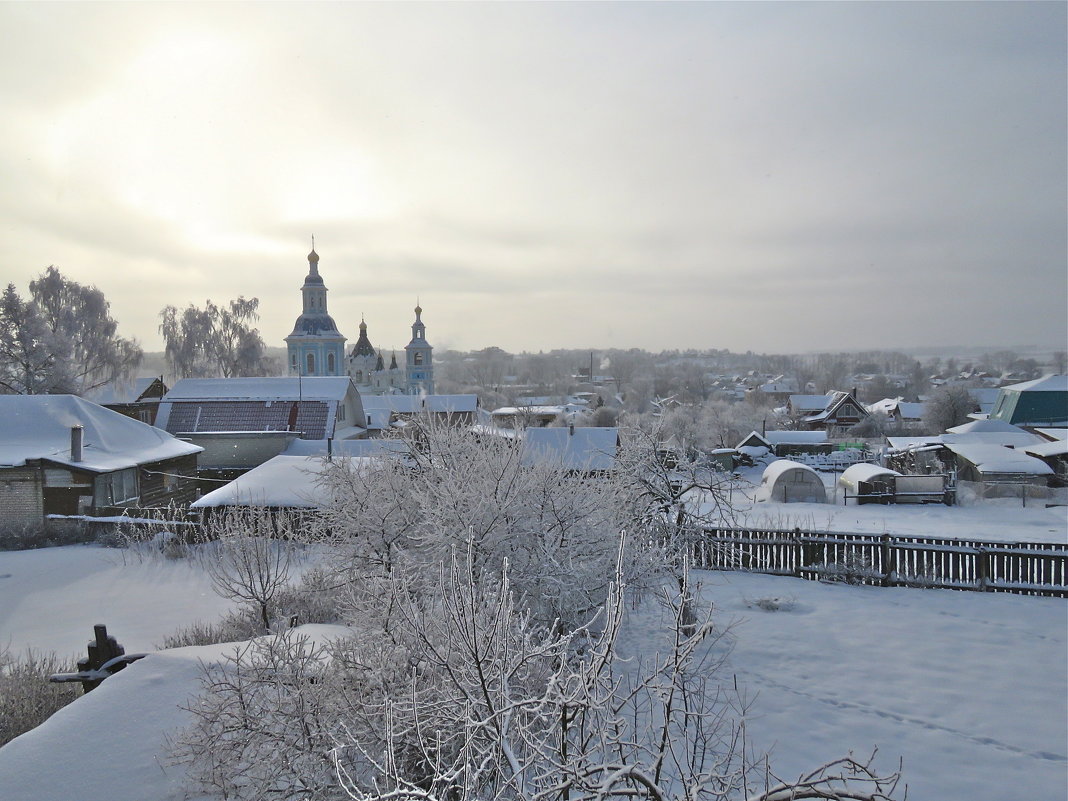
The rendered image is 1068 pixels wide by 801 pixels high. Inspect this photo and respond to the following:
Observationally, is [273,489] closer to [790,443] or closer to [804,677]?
[804,677]

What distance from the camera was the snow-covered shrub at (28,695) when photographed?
20.7 ft

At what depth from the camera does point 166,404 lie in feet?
92.7

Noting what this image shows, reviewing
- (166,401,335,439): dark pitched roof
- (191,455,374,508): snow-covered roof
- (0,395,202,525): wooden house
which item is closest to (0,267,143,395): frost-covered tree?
(166,401,335,439): dark pitched roof

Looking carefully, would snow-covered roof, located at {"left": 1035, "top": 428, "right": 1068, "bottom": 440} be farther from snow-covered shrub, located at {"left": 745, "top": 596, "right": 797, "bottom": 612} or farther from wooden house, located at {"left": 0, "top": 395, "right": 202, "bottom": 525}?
wooden house, located at {"left": 0, "top": 395, "right": 202, "bottom": 525}

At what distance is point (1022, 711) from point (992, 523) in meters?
17.8

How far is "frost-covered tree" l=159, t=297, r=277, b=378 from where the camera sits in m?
48.9

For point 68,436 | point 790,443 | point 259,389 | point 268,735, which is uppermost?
point 259,389

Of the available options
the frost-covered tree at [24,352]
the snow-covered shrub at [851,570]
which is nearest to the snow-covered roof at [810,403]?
the snow-covered shrub at [851,570]

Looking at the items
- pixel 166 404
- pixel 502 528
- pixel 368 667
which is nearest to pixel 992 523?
pixel 502 528

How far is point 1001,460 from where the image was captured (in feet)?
87.5

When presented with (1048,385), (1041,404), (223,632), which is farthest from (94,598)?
(1048,385)

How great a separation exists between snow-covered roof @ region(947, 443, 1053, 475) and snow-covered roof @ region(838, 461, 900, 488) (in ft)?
10.6

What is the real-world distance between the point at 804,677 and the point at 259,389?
26.3 meters

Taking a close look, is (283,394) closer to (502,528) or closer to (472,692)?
(502,528)
